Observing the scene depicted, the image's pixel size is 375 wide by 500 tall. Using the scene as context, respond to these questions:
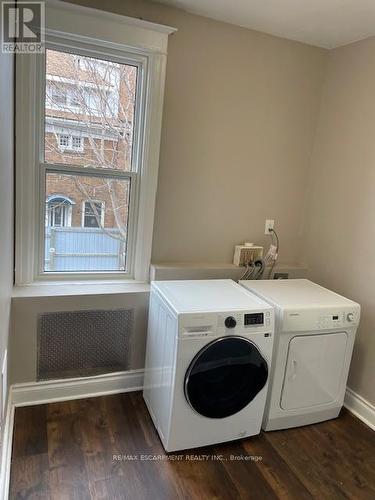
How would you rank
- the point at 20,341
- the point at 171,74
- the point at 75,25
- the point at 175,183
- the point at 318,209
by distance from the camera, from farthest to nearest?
the point at 318,209 → the point at 175,183 → the point at 171,74 → the point at 20,341 → the point at 75,25

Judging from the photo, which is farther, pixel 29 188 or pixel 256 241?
pixel 256 241

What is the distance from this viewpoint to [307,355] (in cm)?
210

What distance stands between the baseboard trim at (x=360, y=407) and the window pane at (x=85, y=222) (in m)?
1.82

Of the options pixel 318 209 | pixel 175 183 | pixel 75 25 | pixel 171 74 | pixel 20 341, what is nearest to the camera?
pixel 75 25

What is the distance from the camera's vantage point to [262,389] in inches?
79.4

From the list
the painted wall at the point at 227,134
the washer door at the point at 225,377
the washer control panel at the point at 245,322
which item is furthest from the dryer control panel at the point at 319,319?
the painted wall at the point at 227,134

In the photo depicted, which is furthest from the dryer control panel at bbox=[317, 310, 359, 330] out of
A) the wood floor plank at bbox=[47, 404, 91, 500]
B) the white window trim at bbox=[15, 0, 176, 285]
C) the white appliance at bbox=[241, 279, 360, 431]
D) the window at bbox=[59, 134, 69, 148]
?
the window at bbox=[59, 134, 69, 148]

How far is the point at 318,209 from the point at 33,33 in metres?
2.20

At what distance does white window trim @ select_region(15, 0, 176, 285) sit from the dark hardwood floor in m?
0.89

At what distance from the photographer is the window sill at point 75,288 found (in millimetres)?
2139

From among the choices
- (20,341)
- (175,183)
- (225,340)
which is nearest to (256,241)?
(175,183)

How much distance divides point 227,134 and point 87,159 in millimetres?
979

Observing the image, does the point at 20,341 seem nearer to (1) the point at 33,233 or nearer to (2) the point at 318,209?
(1) the point at 33,233

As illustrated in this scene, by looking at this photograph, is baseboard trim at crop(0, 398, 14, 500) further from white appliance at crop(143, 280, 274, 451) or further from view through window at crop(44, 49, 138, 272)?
view through window at crop(44, 49, 138, 272)
